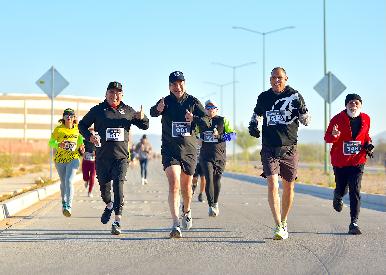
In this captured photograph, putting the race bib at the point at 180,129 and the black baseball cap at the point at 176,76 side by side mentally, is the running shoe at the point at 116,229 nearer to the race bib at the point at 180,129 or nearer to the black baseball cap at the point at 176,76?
the race bib at the point at 180,129

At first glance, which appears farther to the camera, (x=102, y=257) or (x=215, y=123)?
(x=215, y=123)

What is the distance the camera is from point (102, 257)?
8.10 meters

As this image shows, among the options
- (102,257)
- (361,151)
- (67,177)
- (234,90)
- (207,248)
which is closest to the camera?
(102,257)

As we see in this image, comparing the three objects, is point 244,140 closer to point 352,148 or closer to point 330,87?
point 330,87

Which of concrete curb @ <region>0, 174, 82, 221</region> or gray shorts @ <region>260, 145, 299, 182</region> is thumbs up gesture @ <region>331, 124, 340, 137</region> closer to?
gray shorts @ <region>260, 145, 299, 182</region>

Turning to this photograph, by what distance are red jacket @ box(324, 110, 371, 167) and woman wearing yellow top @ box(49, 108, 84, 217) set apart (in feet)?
14.6

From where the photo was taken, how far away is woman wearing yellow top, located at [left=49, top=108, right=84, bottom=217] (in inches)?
502

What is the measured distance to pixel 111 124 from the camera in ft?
33.8

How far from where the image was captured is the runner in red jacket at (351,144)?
34.5 feet

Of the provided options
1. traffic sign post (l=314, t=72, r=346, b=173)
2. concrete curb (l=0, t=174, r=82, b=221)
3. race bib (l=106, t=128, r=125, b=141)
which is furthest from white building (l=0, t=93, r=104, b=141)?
race bib (l=106, t=128, r=125, b=141)

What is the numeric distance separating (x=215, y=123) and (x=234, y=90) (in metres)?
44.5

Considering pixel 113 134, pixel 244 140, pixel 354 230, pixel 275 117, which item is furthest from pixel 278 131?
pixel 244 140

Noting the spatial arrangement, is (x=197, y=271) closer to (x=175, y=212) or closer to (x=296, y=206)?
(x=175, y=212)

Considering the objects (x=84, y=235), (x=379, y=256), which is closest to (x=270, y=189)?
(x=379, y=256)
